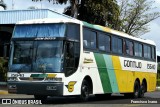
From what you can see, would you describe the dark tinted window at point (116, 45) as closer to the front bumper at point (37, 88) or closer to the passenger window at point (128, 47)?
the passenger window at point (128, 47)

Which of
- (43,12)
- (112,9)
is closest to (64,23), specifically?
(43,12)

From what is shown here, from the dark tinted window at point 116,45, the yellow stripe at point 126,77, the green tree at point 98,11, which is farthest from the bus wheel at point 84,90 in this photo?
the green tree at point 98,11

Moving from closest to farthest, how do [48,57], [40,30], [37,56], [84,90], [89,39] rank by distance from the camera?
[48,57] → [37,56] → [40,30] → [84,90] → [89,39]

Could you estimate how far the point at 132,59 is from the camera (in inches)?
954

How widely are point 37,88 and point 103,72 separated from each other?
4.39 m

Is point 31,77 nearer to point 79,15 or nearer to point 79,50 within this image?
point 79,50

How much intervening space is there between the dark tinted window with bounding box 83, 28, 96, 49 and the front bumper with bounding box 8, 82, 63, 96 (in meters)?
2.51

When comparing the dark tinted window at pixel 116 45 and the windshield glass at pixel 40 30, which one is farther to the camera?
the dark tinted window at pixel 116 45

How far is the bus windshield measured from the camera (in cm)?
1723

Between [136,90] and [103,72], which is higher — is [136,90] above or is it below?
below

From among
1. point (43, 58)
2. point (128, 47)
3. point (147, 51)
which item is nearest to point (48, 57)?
point (43, 58)

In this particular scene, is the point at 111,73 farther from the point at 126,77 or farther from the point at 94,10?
the point at 94,10

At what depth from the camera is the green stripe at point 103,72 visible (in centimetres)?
2002

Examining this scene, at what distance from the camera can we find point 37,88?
56.6 ft
